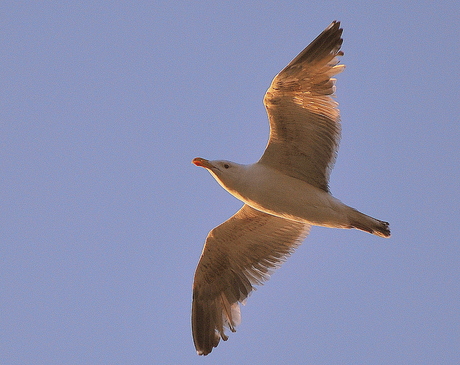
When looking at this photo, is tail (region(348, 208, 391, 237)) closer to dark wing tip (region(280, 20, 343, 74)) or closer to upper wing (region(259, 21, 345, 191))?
upper wing (region(259, 21, 345, 191))

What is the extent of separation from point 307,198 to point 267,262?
160 cm

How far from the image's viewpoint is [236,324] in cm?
1119

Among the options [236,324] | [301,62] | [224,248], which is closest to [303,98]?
[301,62]

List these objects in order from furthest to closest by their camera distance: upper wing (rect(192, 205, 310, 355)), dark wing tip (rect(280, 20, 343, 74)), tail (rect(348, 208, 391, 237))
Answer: upper wing (rect(192, 205, 310, 355)) < tail (rect(348, 208, 391, 237)) < dark wing tip (rect(280, 20, 343, 74))

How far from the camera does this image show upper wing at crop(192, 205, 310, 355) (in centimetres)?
1120

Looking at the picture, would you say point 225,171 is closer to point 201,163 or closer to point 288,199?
point 201,163

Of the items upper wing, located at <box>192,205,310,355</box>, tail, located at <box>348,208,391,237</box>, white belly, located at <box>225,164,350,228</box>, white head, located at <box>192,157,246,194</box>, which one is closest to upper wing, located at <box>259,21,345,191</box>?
white belly, located at <box>225,164,350,228</box>

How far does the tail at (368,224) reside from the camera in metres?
10.1

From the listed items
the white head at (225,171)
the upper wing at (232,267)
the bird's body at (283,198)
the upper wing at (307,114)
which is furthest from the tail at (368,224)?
the white head at (225,171)

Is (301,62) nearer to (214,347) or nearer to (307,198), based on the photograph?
(307,198)

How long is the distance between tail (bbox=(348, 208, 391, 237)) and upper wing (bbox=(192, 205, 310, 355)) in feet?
4.29

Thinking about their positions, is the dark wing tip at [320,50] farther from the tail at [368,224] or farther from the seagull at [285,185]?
the tail at [368,224]

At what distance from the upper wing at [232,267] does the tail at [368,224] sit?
4.29ft

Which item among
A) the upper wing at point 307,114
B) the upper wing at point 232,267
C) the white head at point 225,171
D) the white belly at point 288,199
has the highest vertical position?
the upper wing at point 307,114
